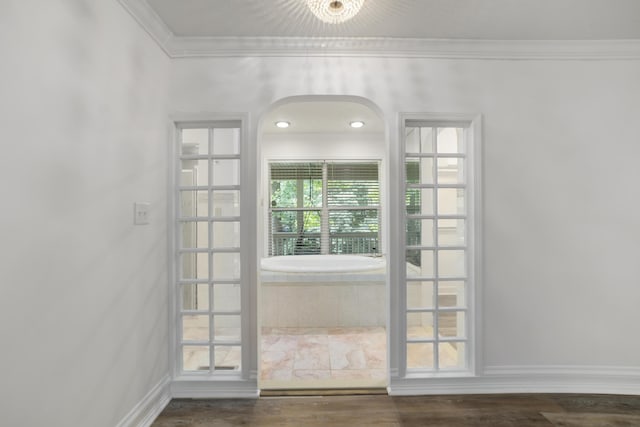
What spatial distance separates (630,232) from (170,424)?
10.7ft

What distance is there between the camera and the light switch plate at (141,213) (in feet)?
6.12

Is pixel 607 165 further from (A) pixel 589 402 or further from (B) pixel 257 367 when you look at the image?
(B) pixel 257 367

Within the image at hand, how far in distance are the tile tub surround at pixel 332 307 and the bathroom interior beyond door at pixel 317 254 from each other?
1cm

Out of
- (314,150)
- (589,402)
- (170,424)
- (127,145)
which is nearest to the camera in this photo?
(127,145)

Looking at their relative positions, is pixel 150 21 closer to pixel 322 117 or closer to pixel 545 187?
pixel 322 117

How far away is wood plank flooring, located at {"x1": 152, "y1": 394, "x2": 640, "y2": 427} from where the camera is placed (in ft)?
6.53

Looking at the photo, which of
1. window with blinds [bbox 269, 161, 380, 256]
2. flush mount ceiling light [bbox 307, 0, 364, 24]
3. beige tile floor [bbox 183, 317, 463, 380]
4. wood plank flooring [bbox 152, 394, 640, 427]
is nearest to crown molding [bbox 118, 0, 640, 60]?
flush mount ceiling light [bbox 307, 0, 364, 24]

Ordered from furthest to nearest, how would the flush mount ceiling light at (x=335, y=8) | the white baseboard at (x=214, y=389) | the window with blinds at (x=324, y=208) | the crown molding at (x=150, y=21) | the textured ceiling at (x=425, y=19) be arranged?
the window with blinds at (x=324, y=208) < the white baseboard at (x=214, y=389) < the textured ceiling at (x=425, y=19) < the crown molding at (x=150, y=21) < the flush mount ceiling light at (x=335, y=8)

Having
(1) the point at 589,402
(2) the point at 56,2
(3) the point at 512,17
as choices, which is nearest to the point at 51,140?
(2) the point at 56,2

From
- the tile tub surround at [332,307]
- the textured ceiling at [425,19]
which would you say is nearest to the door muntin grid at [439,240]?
the textured ceiling at [425,19]

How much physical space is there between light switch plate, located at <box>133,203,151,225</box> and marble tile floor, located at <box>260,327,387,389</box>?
1424 mm

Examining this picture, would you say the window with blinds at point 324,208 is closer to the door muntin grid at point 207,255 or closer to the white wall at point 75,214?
the door muntin grid at point 207,255

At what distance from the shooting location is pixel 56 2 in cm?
128

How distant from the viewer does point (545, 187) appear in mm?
2320
